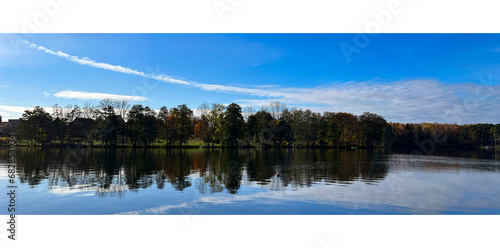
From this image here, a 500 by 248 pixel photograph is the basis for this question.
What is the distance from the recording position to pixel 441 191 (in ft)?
63.8

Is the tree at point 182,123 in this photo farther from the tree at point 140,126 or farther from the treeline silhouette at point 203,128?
the tree at point 140,126

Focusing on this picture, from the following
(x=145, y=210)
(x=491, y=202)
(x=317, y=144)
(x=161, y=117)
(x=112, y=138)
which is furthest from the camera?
(x=317, y=144)

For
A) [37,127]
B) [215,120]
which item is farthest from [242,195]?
[37,127]

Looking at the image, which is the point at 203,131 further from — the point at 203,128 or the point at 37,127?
the point at 37,127

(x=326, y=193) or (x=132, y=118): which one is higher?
(x=132, y=118)

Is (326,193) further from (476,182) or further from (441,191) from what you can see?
(476,182)

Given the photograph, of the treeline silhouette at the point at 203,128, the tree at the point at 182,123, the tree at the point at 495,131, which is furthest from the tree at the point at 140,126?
the tree at the point at 495,131

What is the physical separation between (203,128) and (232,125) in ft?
33.9

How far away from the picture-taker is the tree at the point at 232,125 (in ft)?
269

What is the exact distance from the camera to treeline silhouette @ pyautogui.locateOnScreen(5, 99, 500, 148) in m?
77.4

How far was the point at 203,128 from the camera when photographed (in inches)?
3396

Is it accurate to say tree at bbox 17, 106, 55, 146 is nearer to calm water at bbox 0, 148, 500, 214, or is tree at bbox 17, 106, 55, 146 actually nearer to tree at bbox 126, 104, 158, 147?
tree at bbox 126, 104, 158, 147

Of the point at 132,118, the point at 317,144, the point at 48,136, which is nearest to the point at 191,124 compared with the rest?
the point at 132,118

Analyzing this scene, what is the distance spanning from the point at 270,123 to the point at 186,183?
7151 centimetres
